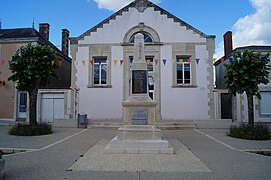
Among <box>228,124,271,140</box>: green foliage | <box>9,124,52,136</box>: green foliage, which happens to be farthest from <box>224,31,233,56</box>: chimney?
<box>9,124,52,136</box>: green foliage

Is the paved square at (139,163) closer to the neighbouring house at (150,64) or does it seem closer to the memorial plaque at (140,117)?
the memorial plaque at (140,117)

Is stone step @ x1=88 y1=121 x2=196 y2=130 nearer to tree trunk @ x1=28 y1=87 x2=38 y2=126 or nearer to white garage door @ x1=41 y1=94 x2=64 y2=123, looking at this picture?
tree trunk @ x1=28 y1=87 x2=38 y2=126

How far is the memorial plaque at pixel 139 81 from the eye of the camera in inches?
316

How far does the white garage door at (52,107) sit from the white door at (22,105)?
1.34m

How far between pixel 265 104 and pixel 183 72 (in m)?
6.47

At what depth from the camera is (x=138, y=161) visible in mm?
5816

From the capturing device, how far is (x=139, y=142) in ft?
23.1

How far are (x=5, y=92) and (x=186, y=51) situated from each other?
14470mm

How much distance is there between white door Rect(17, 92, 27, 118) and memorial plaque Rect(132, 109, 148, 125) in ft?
41.0

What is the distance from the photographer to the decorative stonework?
17422 millimetres

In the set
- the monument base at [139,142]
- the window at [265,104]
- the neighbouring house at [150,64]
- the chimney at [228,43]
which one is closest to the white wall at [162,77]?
the neighbouring house at [150,64]

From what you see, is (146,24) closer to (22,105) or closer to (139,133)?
(22,105)

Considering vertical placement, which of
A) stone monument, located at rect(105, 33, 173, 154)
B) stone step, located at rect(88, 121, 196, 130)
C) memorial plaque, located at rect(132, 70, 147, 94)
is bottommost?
stone step, located at rect(88, 121, 196, 130)

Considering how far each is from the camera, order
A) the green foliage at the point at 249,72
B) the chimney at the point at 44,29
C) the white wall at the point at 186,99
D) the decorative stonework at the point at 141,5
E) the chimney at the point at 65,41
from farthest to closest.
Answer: the chimney at the point at 65,41, the chimney at the point at 44,29, the decorative stonework at the point at 141,5, the white wall at the point at 186,99, the green foliage at the point at 249,72
